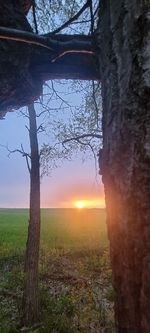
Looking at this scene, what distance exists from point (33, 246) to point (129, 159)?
12817 mm

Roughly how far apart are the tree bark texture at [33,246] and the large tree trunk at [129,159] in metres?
12.4

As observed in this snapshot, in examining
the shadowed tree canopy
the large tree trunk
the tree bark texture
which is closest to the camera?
the large tree trunk

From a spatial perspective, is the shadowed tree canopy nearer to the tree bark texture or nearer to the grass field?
the grass field

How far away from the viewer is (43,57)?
6.12 m

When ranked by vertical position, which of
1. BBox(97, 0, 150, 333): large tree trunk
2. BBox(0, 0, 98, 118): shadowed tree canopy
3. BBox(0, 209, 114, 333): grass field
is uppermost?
BBox(0, 0, 98, 118): shadowed tree canopy

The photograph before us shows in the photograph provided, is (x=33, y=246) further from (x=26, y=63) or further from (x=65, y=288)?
(x=26, y=63)

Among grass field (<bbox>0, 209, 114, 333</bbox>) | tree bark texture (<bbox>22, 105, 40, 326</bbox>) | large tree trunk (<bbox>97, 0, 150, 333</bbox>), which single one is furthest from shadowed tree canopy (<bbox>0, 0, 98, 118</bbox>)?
tree bark texture (<bbox>22, 105, 40, 326</bbox>)

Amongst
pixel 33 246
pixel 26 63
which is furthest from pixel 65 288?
pixel 26 63

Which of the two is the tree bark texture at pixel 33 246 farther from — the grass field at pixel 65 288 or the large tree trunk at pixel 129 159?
the large tree trunk at pixel 129 159

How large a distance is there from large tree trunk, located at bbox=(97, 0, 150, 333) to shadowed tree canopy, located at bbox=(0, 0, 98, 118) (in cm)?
409

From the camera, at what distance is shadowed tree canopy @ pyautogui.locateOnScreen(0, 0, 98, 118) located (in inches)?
219

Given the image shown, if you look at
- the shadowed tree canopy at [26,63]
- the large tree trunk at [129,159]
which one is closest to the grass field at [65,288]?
the shadowed tree canopy at [26,63]

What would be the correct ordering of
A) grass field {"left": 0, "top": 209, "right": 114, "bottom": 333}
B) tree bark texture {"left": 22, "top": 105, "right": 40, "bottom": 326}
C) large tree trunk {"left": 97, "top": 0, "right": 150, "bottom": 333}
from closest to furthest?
large tree trunk {"left": 97, "top": 0, "right": 150, "bottom": 333}, grass field {"left": 0, "top": 209, "right": 114, "bottom": 333}, tree bark texture {"left": 22, "top": 105, "right": 40, "bottom": 326}

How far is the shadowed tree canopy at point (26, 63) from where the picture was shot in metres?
5.55
